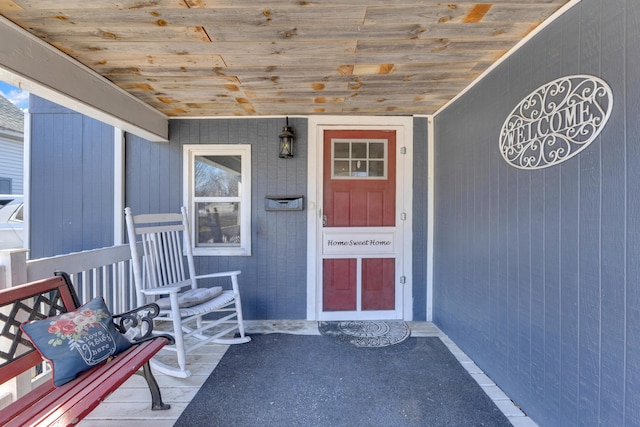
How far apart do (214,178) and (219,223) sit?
0.49 metres

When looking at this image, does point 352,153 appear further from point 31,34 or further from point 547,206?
point 31,34

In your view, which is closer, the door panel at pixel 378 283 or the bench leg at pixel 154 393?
the bench leg at pixel 154 393

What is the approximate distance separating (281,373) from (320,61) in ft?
7.21

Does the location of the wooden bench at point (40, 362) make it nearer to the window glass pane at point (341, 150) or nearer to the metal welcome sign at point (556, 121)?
the window glass pane at point (341, 150)

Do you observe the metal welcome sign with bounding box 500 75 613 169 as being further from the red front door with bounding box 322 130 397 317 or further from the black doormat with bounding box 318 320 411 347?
the black doormat with bounding box 318 320 411 347

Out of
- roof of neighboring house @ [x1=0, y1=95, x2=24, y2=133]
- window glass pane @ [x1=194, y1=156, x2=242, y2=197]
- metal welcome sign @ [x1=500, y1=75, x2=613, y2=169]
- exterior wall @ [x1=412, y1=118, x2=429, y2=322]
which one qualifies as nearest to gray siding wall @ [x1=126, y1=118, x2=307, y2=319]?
window glass pane @ [x1=194, y1=156, x2=242, y2=197]

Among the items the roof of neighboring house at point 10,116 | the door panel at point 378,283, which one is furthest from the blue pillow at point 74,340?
the roof of neighboring house at point 10,116

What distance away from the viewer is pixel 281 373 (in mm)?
2041

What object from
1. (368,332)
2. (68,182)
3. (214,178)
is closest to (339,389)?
(368,332)

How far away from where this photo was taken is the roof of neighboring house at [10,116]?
601 cm

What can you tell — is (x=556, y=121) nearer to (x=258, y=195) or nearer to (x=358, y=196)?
(x=358, y=196)

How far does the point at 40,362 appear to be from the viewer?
1365mm

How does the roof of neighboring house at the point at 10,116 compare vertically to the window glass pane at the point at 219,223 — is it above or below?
above

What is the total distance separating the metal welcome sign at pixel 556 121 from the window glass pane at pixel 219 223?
8.21ft
